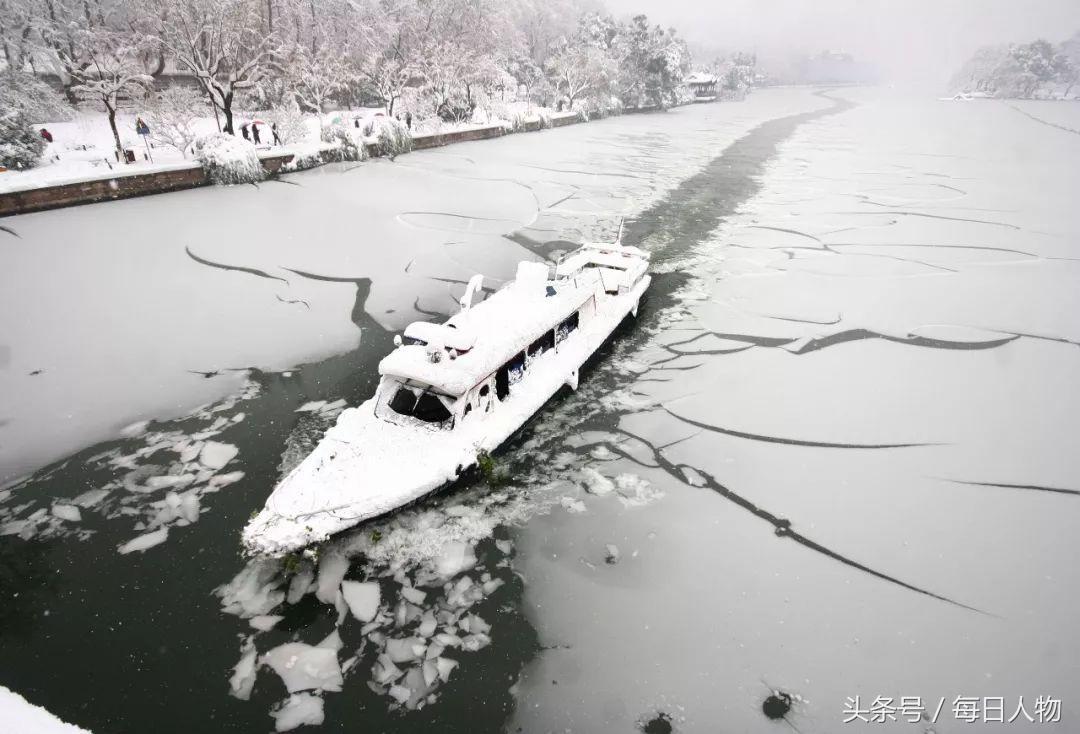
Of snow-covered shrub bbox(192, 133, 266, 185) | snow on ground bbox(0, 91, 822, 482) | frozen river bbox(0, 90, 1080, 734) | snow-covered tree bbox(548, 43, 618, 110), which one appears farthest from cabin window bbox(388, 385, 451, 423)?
snow-covered tree bbox(548, 43, 618, 110)

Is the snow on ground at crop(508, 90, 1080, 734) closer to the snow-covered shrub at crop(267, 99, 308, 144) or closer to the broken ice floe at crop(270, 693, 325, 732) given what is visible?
the broken ice floe at crop(270, 693, 325, 732)

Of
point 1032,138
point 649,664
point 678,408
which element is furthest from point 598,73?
point 649,664

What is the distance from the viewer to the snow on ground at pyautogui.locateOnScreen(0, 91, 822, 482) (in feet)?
26.0

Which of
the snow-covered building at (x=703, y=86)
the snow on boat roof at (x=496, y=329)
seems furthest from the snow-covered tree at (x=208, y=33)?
the snow-covered building at (x=703, y=86)

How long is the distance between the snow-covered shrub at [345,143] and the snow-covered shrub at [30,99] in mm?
9446

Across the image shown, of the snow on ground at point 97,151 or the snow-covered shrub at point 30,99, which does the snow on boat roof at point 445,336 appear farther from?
the snow-covered shrub at point 30,99

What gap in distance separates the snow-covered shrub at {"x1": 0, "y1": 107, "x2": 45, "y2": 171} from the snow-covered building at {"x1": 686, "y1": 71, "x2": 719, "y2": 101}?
68818 millimetres

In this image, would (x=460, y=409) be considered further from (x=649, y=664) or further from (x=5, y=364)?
(x=5, y=364)

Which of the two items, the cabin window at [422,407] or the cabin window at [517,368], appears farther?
the cabin window at [517,368]

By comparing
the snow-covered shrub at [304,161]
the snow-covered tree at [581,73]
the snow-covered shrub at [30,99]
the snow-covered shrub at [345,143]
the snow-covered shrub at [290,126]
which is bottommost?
the snow-covered shrub at [304,161]

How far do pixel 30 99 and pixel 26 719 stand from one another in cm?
2427

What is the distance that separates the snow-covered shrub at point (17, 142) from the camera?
14148 millimetres

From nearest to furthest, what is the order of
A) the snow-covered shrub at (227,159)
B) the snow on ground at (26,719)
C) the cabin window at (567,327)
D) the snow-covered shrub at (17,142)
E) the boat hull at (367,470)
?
the snow on ground at (26,719) < the boat hull at (367,470) < the cabin window at (567,327) < the snow-covered shrub at (17,142) < the snow-covered shrub at (227,159)

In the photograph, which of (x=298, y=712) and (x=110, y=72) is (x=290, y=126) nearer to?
(x=110, y=72)
